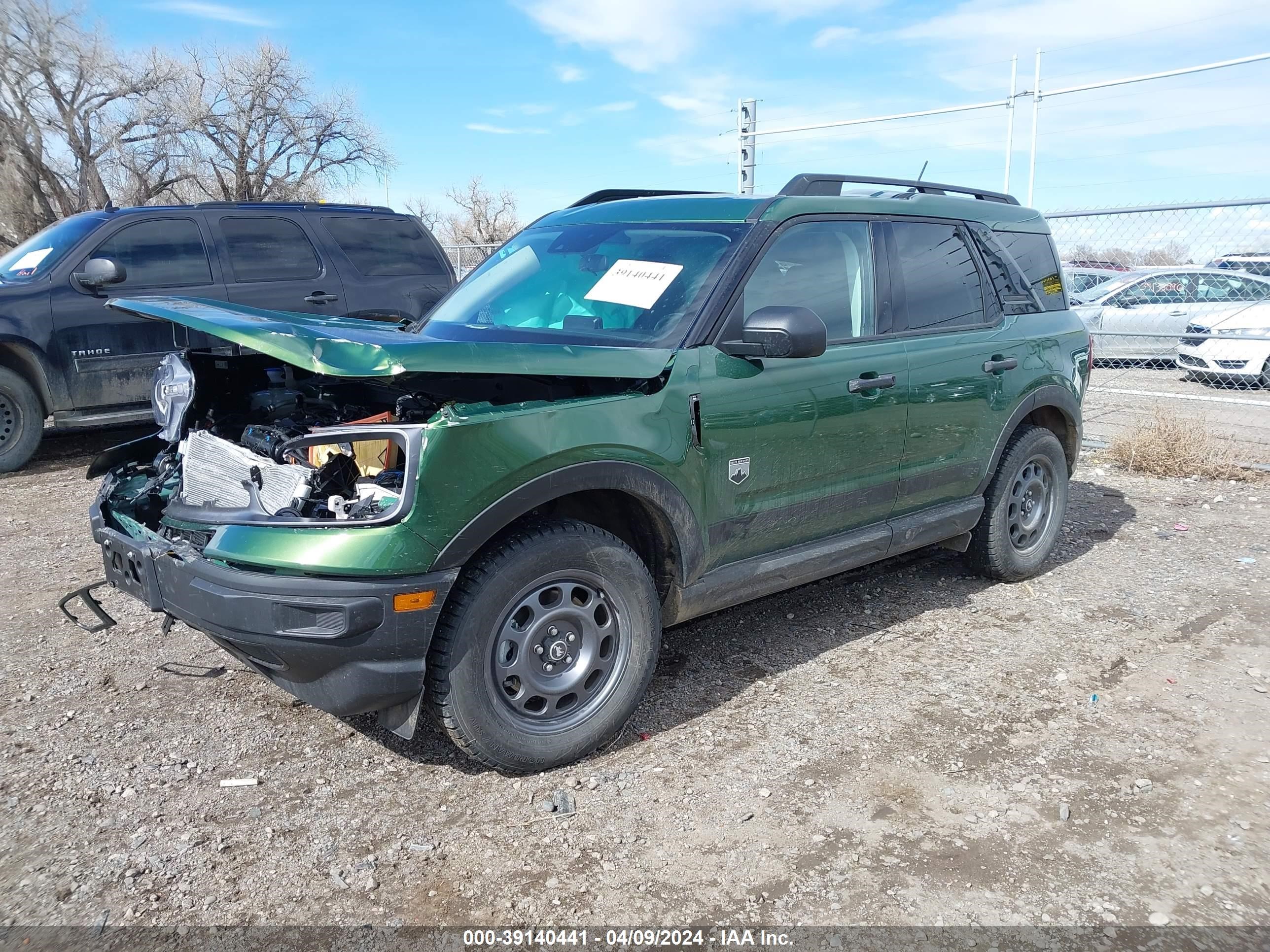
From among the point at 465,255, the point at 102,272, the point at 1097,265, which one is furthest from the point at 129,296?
the point at 465,255

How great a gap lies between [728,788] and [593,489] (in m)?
1.09

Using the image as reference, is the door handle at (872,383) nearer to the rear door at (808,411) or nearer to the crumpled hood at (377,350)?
the rear door at (808,411)

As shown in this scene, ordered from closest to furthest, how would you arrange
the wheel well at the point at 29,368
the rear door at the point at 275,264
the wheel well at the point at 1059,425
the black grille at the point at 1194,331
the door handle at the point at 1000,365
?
the door handle at the point at 1000,365
the wheel well at the point at 1059,425
the wheel well at the point at 29,368
the rear door at the point at 275,264
the black grille at the point at 1194,331

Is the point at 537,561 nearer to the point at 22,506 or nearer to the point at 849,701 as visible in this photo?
the point at 849,701

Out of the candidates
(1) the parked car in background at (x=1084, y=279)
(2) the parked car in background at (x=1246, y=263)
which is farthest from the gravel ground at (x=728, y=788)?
(1) the parked car in background at (x=1084, y=279)

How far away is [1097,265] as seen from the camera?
10.0m

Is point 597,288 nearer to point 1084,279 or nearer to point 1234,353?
point 1084,279

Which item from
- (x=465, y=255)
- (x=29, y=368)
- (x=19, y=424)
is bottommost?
(x=19, y=424)

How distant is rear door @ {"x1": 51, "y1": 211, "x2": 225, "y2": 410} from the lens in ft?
24.5

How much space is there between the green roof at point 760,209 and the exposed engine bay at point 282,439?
3.25ft

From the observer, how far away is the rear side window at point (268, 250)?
805cm

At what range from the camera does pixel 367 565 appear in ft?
8.86

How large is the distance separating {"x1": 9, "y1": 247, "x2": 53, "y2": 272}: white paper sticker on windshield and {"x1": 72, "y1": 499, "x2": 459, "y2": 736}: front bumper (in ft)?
19.3

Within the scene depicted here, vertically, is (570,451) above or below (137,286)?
below
